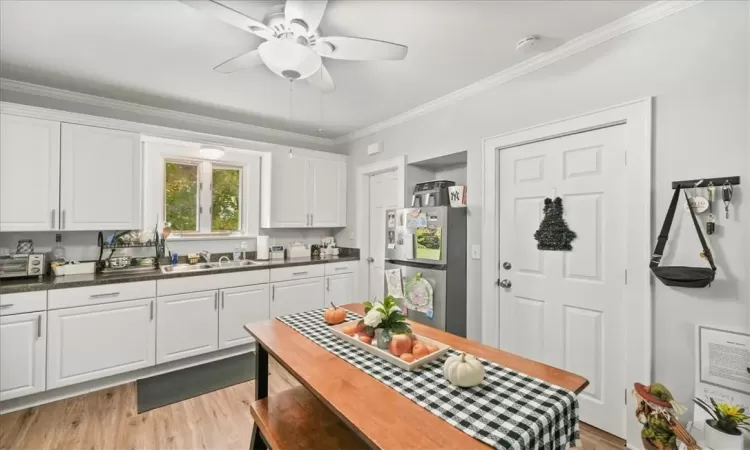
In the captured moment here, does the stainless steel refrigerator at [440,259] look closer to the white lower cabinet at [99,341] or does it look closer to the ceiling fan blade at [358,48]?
the ceiling fan blade at [358,48]

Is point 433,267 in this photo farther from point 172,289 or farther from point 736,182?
point 172,289

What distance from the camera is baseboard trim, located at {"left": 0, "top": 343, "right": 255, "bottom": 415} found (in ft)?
7.60

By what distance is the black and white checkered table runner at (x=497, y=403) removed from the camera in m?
0.85

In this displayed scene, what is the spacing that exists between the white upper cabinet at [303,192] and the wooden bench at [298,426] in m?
2.51

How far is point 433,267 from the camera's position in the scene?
274 cm

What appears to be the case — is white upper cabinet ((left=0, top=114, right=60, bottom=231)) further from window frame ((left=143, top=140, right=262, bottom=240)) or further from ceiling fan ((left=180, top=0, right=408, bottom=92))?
ceiling fan ((left=180, top=0, right=408, bottom=92))

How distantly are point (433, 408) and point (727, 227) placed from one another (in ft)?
5.75

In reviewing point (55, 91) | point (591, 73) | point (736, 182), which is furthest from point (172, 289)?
point (736, 182)

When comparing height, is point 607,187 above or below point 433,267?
above

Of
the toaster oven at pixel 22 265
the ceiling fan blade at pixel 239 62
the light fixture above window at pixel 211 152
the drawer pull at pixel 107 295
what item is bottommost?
the drawer pull at pixel 107 295

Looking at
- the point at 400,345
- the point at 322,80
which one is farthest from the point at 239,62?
the point at 400,345

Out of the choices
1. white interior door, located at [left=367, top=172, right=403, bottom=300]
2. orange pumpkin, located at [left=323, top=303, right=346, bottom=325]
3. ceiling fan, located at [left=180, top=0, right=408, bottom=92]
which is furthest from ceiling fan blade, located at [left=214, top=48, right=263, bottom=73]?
white interior door, located at [left=367, top=172, right=403, bottom=300]

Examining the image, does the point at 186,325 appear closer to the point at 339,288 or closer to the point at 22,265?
the point at 22,265

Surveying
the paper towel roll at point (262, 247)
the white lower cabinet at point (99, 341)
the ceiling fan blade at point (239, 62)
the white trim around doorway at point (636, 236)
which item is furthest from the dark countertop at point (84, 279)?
the white trim around doorway at point (636, 236)
